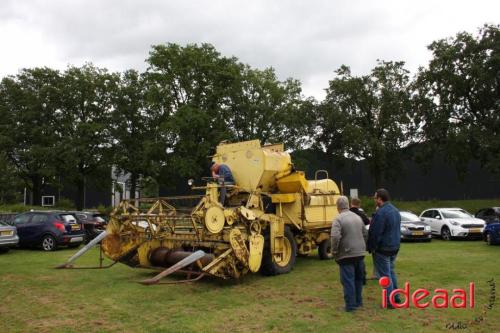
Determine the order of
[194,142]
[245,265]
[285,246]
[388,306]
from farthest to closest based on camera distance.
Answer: [194,142]
[285,246]
[245,265]
[388,306]

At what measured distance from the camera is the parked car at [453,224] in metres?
20.2

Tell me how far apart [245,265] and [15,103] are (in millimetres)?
33139

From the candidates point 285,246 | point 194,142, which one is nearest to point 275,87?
point 194,142

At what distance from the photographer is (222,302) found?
8.25 m

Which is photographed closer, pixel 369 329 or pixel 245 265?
pixel 369 329

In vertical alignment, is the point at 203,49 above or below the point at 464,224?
above

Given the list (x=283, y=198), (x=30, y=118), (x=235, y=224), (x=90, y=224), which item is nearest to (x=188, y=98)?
(x=30, y=118)

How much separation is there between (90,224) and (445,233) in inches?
563

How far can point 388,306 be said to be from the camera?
24.7ft

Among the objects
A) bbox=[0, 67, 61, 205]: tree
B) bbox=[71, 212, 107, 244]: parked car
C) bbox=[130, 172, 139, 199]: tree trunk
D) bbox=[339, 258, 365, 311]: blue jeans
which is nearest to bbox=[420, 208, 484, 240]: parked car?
bbox=[71, 212, 107, 244]: parked car

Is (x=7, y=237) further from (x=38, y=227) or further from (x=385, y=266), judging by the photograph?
(x=385, y=266)

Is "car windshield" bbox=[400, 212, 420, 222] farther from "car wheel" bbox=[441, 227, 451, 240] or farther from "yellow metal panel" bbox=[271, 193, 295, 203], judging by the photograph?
"yellow metal panel" bbox=[271, 193, 295, 203]

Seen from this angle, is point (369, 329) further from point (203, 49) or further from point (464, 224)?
point (203, 49)

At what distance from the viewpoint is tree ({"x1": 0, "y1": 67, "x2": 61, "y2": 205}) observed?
35.6 metres
